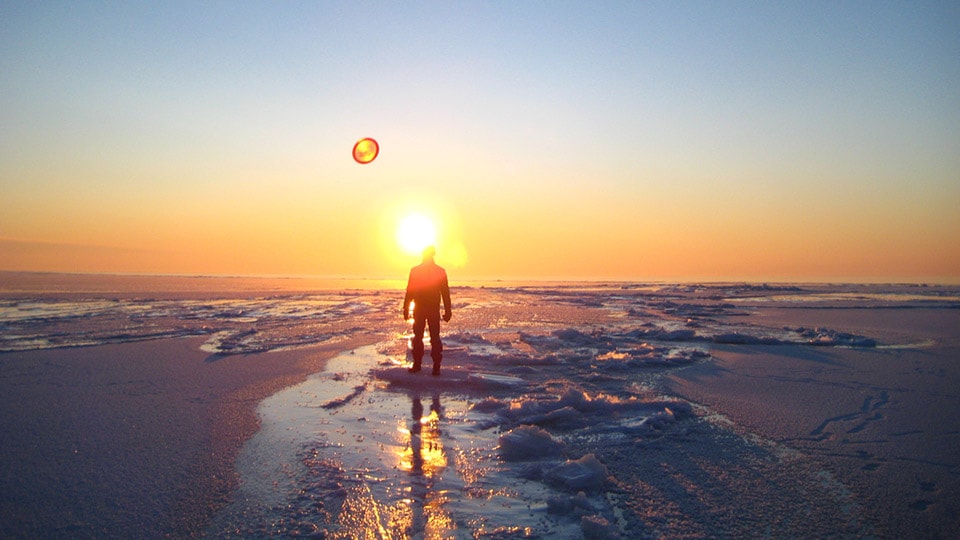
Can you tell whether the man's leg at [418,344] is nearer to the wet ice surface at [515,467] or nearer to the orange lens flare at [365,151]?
the wet ice surface at [515,467]

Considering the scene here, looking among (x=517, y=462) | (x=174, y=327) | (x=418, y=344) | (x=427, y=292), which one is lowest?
(x=517, y=462)

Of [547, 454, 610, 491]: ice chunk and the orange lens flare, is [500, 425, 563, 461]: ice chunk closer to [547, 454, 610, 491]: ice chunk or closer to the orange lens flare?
[547, 454, 610, 491]: ice chunk

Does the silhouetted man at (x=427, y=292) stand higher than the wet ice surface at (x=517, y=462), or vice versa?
the silhouetted man at (x=427, y=292)

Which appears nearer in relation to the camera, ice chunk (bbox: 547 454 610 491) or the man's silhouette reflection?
the man's silhouette reflection

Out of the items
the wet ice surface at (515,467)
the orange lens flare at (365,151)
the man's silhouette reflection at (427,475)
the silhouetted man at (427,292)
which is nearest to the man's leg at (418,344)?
the silhouetted man at (427,292)

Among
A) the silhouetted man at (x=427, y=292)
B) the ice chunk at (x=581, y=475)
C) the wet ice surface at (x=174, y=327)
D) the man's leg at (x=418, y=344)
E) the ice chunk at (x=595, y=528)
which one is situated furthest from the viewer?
the wet ice surface at (x=174, y=327)

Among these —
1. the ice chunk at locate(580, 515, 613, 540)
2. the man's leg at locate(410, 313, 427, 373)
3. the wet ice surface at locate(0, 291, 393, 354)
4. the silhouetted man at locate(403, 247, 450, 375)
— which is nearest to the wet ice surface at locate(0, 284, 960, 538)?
the ice chunk at locate(580, 515, 613, 540)

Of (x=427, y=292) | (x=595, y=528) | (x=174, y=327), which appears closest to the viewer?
(x=595, y=528)

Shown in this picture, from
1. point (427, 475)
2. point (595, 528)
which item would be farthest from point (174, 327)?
point (595, 528)

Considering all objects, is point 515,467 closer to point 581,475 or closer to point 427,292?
point 581,475

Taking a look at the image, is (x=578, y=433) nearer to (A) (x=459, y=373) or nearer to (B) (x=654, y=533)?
(B) (x=654, y=533)

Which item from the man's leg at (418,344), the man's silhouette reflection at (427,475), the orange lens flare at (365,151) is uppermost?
the orange lens flare at (365,151)

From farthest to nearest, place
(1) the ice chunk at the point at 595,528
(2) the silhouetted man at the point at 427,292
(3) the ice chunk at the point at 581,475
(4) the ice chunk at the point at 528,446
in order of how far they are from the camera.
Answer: (2) the silhouetted man at the point at 427,292 < (4) the ice chunk at the point at 528,446 < (3) the ice chunk at the point at 581,475 < (1) the ice chunk at the point at 595,528

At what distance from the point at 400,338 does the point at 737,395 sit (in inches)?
286
